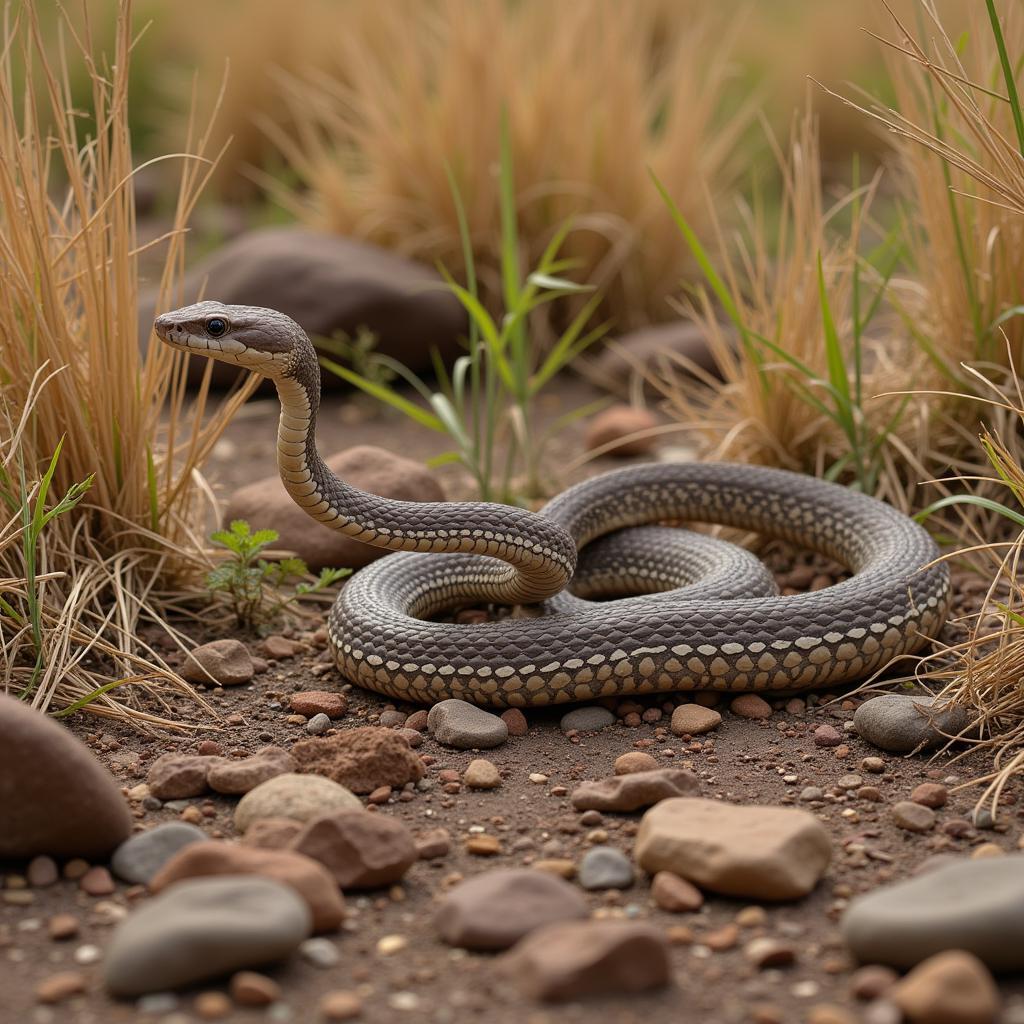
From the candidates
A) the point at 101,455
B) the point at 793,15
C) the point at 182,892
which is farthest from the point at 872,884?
the point at 793,15

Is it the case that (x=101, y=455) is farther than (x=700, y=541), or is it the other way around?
(x=700, y=541)

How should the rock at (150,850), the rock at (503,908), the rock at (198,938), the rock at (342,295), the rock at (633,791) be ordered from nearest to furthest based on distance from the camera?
the rock at (198,938)
the rock at (503,908)
the rock at (150,850)
the rock at (633,791)
the rock at (342,295)

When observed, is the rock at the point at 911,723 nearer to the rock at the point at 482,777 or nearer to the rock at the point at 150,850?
the rock at the point at 482,777

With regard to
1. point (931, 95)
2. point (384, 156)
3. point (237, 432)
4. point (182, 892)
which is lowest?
point (237, 432)

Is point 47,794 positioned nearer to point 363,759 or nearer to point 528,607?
point 363,759

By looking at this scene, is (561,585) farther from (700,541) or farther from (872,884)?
(872,884)

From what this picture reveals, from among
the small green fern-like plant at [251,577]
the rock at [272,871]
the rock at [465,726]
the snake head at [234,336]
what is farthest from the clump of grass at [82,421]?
the rock at [272,871]
